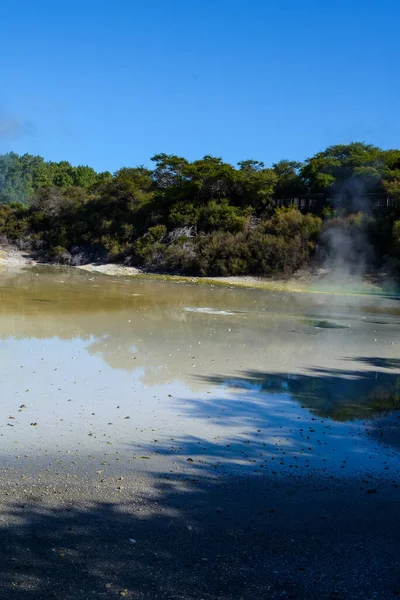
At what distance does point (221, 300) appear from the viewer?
2533 centimetres

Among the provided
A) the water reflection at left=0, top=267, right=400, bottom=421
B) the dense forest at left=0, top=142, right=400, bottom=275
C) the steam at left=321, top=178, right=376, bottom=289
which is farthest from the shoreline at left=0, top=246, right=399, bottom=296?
the water reflection at left=0, top=267, right=400, bottom=421

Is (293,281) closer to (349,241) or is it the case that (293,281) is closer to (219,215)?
(349,241)

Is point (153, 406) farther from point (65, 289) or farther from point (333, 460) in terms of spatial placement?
point (65, 289)

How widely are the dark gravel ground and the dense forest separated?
29.3 m

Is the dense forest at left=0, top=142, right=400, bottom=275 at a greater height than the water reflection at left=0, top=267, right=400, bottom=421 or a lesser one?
greater

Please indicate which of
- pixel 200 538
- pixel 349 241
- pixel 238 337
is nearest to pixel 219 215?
pixel 349 241

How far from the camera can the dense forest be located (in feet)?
123

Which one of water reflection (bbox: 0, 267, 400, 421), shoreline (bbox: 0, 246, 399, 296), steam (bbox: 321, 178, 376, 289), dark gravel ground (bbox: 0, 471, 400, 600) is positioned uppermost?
steam (bbox: 321, 178, 376, 289)

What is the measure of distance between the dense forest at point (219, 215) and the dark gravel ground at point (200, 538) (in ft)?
96.0

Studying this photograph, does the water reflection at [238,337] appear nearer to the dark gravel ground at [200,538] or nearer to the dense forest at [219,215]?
the dark gravel ground at [200,538]

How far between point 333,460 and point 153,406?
114 inches

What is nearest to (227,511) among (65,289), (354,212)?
(65,289)

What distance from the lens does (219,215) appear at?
1781 inches

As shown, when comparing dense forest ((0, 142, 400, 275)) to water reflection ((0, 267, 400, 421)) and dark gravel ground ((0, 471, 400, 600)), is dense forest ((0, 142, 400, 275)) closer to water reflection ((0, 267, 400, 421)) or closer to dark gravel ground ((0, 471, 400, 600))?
water reflection ((0, 267, 400, 421))
